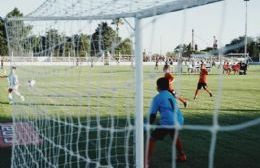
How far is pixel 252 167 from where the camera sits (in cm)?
725

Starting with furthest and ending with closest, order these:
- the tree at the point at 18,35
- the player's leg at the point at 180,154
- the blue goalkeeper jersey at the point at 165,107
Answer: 1. the tree at the point at 18,35
2. the player's leg at the point at 180,154
3. the blue goalkeeper jersey at the point at 165,107

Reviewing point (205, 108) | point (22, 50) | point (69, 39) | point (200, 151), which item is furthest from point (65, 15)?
point (205, 108)

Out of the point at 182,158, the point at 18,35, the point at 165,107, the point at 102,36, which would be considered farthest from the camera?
the point at 18,35

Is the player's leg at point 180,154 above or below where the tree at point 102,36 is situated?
below

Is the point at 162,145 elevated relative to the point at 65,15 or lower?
lower

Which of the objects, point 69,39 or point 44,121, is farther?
point 44,121

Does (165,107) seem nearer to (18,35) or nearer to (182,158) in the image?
(182,158)

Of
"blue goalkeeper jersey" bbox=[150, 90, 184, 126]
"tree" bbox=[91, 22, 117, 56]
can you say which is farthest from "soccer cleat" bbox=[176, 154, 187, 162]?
"tree" bbox=[91, 22, 117, 56]

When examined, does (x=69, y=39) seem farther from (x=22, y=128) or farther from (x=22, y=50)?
(x=22, y=128)

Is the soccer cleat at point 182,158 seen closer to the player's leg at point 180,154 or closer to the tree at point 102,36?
the player's leg at point 180,154

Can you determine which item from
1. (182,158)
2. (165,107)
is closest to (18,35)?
(165,107)

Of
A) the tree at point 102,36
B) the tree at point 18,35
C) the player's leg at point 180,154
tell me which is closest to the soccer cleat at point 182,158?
the player's leg at point 180,154

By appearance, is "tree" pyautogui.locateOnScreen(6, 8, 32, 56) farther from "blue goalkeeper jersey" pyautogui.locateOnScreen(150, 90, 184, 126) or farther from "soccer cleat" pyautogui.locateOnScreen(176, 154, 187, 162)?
"soccer cleat" pyautogui.locateOnScreen(176, 154, 187, 162)

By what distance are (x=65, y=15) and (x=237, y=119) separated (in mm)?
6593
